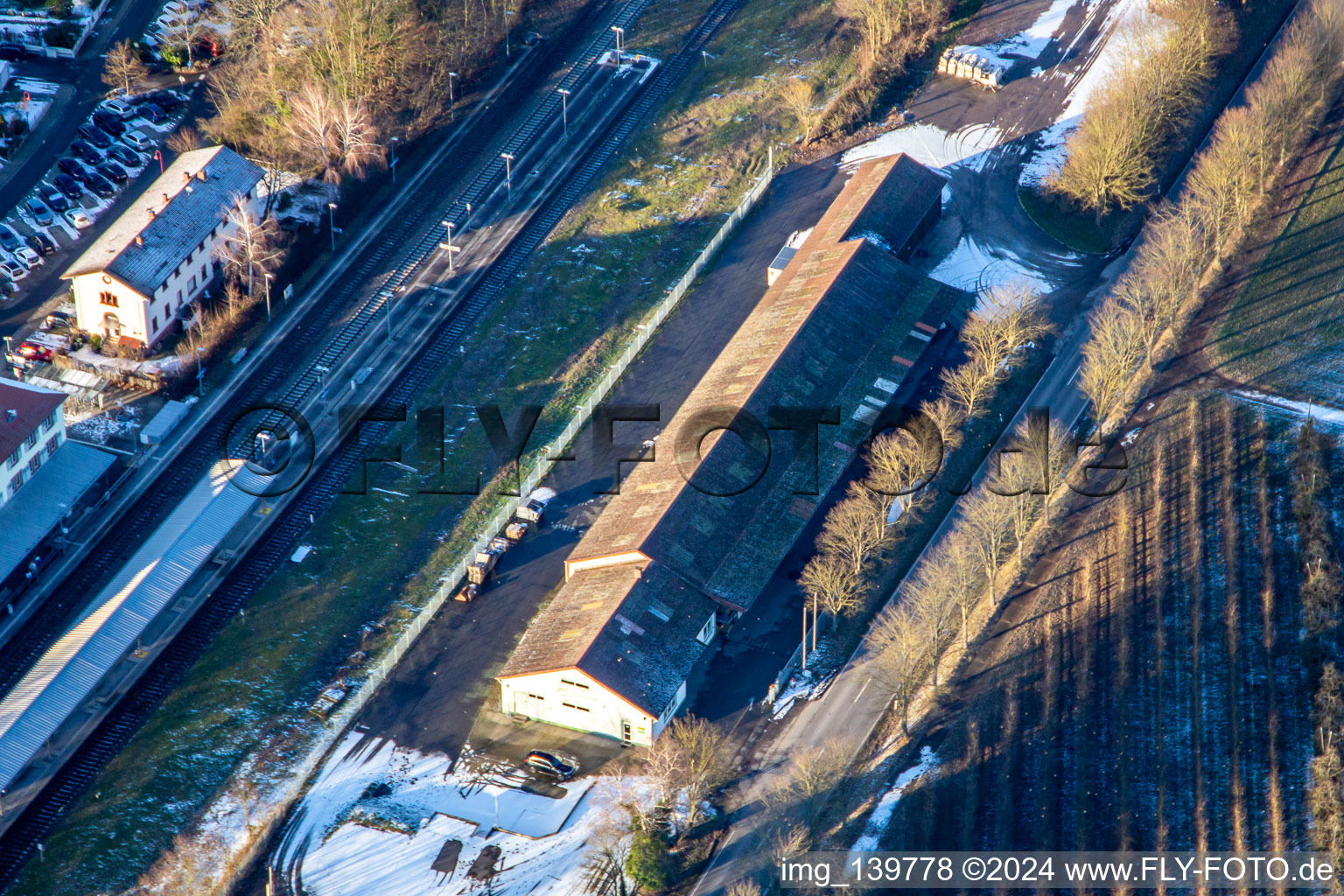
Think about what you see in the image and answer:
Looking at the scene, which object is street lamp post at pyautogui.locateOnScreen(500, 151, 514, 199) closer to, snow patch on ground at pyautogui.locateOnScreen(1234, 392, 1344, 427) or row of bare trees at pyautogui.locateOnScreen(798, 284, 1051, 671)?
row of bare trees at pyautogui.locateOnScreen(798, 284, 1051, 671)

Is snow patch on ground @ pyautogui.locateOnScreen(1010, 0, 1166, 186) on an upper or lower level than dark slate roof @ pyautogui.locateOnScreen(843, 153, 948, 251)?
upper

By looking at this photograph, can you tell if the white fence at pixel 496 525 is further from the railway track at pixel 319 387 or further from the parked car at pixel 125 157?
the parked car at pixel 125 157

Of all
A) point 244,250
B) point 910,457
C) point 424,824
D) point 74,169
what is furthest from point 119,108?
point 424,824

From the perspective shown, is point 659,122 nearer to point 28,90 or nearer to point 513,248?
point 513,248

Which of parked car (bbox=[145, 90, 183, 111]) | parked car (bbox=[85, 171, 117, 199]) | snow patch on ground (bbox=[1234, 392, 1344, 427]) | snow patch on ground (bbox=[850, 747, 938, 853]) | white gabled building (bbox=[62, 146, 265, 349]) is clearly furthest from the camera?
parked car (bbox=[145, 90, 183, 111])

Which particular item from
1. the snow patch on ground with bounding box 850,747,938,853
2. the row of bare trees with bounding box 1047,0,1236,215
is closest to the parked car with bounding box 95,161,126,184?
the row of bare trees with bounding box 1047,0,1236,215

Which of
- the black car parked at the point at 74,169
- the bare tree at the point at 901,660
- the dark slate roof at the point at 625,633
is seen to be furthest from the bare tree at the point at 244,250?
the bare tree at the point at 901,660

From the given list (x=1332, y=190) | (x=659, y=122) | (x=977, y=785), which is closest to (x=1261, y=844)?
(x=977, y=785)
